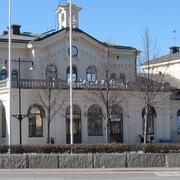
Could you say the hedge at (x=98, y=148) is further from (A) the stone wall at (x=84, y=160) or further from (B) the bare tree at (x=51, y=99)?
(B) the bare tree at (x=51, y=99)

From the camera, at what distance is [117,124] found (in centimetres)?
5962

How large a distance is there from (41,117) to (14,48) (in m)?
10.1

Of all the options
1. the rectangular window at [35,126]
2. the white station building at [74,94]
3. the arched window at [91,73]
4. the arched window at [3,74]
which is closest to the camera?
the white station building at [74,94]

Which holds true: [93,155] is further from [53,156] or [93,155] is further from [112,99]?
[112,99]

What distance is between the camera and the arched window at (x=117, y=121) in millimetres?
59344

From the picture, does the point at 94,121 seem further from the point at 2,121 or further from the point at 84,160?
the point at 84,160

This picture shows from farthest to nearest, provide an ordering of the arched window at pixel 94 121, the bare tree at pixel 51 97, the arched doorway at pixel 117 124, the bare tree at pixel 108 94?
1. the arched doorway at pixel 117 124
2. the arched window at pixel 94 121
3. the bare tree at pixel 51 97
4. the bare tree at pixel 108 94

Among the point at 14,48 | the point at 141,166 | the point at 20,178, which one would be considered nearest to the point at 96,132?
the point at 14,48

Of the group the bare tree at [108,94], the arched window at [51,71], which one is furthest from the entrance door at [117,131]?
the arched window at [51,71]

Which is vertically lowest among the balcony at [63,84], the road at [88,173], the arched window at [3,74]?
the road at [88,173]

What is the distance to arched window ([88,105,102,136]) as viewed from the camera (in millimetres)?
58281

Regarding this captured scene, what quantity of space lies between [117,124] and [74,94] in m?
6.33

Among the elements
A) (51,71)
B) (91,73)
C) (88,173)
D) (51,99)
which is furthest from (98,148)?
(91,73)

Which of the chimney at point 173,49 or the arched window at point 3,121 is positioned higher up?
the chimney at point 173,49
